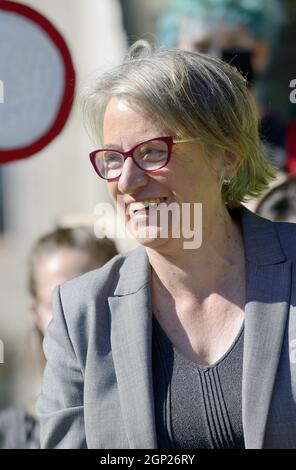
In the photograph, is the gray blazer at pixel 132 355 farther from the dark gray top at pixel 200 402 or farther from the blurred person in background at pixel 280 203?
the blurred person in background at pixel 280 203

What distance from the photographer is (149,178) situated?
2184 millimetres

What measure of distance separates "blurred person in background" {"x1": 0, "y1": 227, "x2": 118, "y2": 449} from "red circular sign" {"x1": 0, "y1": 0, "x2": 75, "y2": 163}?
0.32 metres

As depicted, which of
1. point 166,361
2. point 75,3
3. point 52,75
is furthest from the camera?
point 75,3

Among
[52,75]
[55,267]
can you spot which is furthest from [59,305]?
[52,75]

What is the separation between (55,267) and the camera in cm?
307

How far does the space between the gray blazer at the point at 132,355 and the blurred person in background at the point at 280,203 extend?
1.92ft

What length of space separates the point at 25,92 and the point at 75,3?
2265 millimetres

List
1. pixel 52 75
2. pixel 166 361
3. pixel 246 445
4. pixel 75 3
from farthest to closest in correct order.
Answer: pixel 75 3 → pixel 52 75 → pixel 166 361 → pixel 246 445

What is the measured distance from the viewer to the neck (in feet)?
7.37

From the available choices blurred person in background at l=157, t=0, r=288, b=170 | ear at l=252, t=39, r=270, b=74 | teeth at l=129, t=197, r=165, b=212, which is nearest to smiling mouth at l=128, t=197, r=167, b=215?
teeth at l=129, t=197, r=165, b=212

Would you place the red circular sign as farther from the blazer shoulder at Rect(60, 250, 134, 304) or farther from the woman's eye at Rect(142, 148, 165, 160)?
the woman's eye at Rect(142, 148, 165, 160)

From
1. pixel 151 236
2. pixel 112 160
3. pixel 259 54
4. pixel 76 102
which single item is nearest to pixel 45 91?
pixel 76 102

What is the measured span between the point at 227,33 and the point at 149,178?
178 centimetres

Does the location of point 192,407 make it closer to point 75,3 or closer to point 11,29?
point 11,29
